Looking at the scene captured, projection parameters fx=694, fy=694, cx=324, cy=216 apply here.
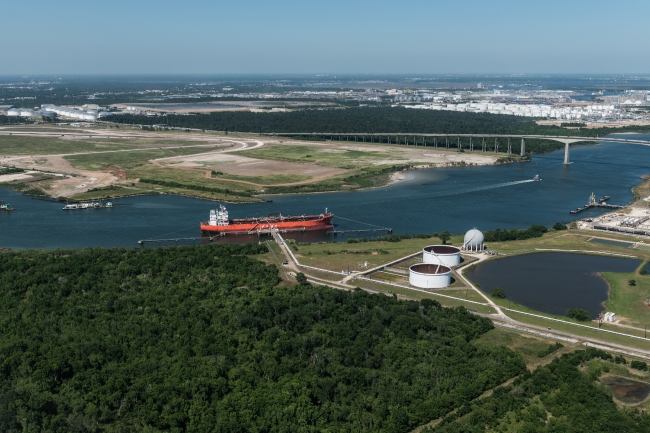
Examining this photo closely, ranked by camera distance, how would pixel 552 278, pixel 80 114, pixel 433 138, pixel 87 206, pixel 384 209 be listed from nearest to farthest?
1. pixel 552 278
2. pixel 384 209
3. pixel 87 206
4. pixel 433 138
5. pixel 80 114

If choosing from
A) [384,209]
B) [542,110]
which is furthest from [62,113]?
[384,209]

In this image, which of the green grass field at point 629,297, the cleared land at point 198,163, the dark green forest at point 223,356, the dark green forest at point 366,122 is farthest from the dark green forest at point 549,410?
the dark green forest at point 366,122

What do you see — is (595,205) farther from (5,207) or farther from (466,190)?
(5,207)

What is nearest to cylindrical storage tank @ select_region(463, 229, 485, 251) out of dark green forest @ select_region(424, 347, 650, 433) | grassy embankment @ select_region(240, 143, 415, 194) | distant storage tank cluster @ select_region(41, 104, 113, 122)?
dark green forest @ select_region(424, 347, 650, 433)

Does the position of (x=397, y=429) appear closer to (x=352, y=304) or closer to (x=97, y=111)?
(x=352, y=304)

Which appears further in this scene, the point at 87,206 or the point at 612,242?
the point at 87,206

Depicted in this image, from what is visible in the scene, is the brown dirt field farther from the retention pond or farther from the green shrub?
the green shrub

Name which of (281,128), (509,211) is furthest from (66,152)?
(509,211)
